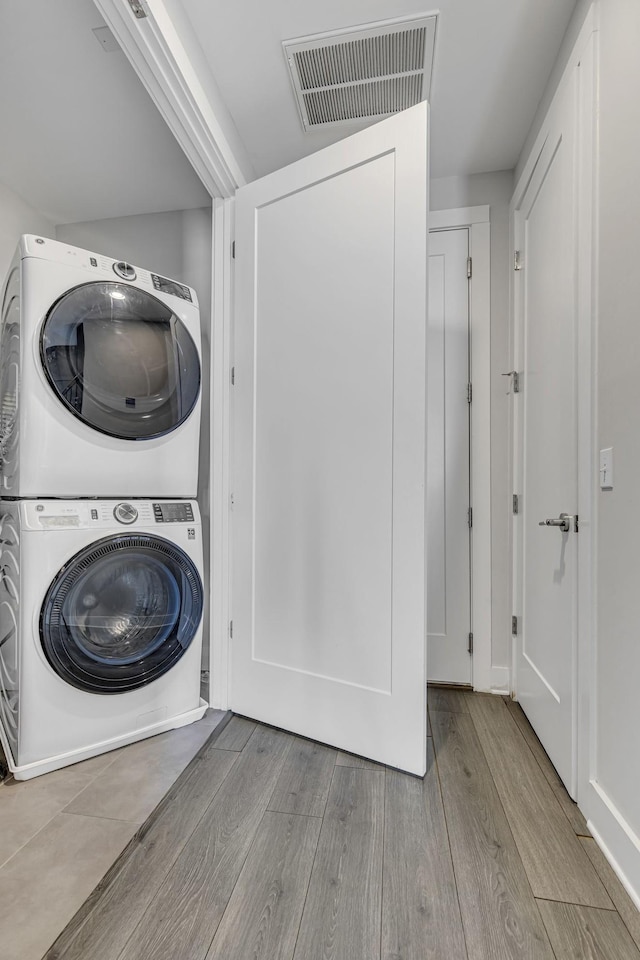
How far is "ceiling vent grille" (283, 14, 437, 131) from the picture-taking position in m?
1.62

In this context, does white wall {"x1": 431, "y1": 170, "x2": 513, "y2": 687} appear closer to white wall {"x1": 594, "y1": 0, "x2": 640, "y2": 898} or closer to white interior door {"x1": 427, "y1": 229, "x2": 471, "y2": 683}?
white interior door {"x1": 427, "y1": 229, "x2": 471, "y2": 683}

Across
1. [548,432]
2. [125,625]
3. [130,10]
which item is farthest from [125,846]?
[130,10]

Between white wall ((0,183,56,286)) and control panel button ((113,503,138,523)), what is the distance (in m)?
1.47

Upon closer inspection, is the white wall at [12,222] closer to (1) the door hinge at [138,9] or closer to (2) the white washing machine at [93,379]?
(2) the white washing machine at [93,379]

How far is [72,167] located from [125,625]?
7.08 feet

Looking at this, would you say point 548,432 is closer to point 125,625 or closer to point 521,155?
point 521,155

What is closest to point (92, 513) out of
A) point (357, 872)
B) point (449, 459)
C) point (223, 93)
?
point (357, 872)

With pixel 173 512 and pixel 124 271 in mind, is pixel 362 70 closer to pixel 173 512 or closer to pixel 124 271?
pixel 124 271

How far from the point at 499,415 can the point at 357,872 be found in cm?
183

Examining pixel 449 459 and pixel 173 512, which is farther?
pixel 449 459

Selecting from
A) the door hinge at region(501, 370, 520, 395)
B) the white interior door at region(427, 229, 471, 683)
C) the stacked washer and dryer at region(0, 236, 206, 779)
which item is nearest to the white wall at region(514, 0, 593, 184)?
the white interior door at region(427, 229, 471, 683)

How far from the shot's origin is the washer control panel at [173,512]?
6.01ft

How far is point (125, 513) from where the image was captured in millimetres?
1735

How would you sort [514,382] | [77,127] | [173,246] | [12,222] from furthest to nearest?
Result: [173,246], [12,222], [514,382], [77,127]
